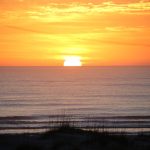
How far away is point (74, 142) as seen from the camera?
1878 cm

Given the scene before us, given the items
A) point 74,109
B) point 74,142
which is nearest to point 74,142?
point 74,142

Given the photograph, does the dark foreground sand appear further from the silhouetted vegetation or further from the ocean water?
the ocean water

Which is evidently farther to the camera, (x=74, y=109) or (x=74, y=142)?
(x=74, y=109)

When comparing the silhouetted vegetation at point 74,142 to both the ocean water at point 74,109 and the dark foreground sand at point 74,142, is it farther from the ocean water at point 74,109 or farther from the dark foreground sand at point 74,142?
the ocean water at point 74,109

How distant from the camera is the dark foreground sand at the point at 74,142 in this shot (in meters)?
17.8

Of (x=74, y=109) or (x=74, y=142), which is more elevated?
(x=74, y=109)

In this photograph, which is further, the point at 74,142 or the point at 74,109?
the point at 74,109

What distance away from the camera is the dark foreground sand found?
1783cm

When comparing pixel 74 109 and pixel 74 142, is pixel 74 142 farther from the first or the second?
pixel 74 109

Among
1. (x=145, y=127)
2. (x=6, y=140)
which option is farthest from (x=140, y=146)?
(x=145, y=127)

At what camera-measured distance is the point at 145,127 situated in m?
35.2

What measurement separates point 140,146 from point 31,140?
16.1 ft

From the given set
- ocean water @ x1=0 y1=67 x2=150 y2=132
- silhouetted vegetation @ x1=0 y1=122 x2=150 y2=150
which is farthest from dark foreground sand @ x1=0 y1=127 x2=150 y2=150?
ocean water @ x1=0 y1=67 x2=150 y2=132

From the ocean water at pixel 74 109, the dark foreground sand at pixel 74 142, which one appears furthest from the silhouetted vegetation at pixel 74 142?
the ocean water at pixel 74 109
